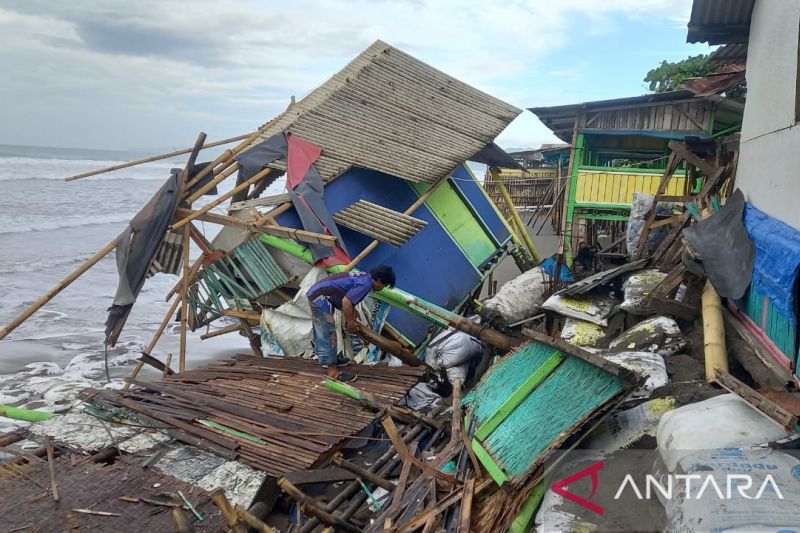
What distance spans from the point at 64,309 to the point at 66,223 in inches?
526

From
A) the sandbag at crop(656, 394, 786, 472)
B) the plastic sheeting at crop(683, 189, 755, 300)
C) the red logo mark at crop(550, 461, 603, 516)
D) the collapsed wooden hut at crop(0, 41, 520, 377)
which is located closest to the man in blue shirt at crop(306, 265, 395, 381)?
the collapsed wooden hut at crop(0, 41, 520, 377)

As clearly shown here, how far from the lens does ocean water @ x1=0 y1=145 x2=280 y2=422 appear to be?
368 inches

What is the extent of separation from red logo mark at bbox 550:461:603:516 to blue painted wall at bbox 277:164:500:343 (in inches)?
197

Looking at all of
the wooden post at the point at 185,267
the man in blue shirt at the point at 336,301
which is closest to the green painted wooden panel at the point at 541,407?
the man in blue shirt at the point at 336,301

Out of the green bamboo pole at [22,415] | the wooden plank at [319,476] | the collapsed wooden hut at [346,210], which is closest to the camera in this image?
the wooden plank at [319,476]

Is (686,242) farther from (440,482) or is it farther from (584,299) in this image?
(440,482)

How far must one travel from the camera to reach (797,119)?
190 inches

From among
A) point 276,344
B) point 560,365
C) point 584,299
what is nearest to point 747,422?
point 560,365

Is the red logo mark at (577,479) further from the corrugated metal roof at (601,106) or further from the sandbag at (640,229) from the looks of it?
the corrugated metal roof at (601,106)

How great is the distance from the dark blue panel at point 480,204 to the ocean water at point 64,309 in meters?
5.41

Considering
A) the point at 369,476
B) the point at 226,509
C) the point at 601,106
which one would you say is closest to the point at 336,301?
the point at 369,476

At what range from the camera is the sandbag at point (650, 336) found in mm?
5656

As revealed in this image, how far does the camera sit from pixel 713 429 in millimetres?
3271

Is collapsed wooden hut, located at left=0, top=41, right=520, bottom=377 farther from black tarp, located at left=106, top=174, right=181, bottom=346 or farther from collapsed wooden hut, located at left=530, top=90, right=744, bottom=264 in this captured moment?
collapsed wooden hut, located at left=530, top=90, right=744, bottom=264
